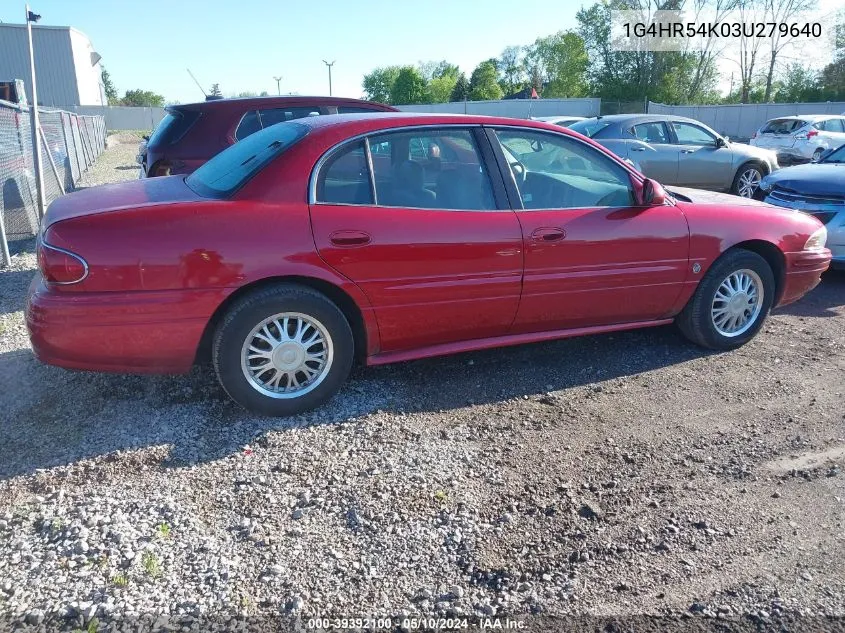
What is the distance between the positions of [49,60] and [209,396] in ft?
178

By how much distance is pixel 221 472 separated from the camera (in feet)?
10.3

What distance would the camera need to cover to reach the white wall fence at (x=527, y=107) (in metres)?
41.6

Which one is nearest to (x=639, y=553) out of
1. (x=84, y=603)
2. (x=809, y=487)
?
(x=809, y=487)

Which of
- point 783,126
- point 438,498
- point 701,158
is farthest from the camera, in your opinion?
point 783,126

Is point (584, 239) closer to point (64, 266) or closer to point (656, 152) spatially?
point (64, 266)

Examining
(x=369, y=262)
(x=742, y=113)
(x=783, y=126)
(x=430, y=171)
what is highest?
(x=742, y=113)

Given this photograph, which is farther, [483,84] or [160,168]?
[483,84]

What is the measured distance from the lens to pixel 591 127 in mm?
10555

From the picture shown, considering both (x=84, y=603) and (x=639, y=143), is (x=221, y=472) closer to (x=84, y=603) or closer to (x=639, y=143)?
(x=84, y=603)

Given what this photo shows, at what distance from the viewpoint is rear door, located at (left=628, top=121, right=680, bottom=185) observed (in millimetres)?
10180

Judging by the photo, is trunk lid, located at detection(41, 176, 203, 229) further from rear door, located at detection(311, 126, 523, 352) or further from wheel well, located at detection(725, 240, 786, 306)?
wheel well, located at detection(725, 240, 786, 306)

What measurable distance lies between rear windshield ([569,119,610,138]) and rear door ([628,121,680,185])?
0.52 meters

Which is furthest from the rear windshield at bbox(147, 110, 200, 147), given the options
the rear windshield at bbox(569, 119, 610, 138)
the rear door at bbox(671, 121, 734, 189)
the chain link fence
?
the rear door at bbox(671, 121, 734, 189)

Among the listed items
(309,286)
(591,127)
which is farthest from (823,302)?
(591,127)
